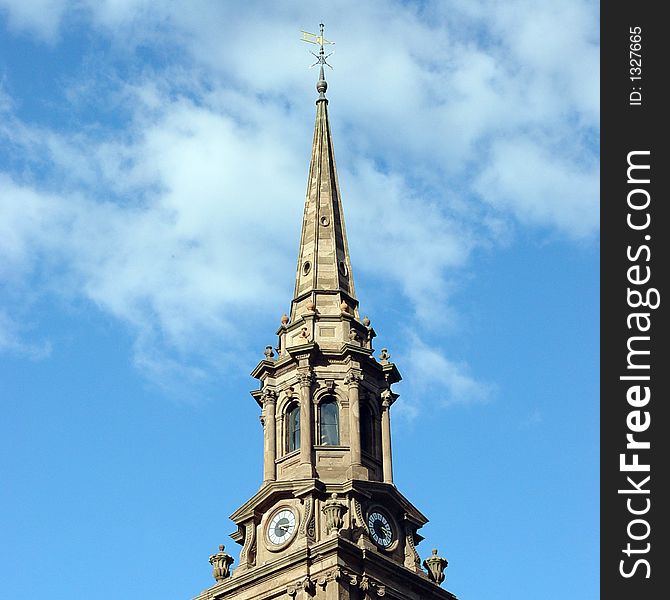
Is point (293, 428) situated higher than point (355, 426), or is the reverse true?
point (293, 428)

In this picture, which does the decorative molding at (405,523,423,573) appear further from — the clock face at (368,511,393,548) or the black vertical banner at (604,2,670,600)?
the black vertical banner at (604,2,670,600)

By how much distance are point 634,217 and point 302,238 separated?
43.6 metres

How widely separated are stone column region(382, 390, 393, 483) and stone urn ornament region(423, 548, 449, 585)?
15.6 ft

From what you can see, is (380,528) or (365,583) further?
(380,528)

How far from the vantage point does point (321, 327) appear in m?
90.5

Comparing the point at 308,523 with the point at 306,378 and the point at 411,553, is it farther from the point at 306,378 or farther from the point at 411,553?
the point at 306,378

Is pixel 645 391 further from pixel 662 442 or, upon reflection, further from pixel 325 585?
pixel 325 585

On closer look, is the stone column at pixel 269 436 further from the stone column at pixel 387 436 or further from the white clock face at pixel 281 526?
the stone column at pixel 387 436

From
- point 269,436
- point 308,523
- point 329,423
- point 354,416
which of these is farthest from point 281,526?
point 354,416

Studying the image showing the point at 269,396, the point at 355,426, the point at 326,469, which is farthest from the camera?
the point at 269,396

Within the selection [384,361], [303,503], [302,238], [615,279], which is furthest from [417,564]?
[615,279]

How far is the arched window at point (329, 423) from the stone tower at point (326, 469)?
0.08 metres

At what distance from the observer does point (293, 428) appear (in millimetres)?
87000

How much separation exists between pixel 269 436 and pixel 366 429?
539 cm
